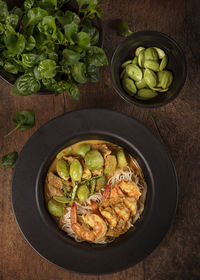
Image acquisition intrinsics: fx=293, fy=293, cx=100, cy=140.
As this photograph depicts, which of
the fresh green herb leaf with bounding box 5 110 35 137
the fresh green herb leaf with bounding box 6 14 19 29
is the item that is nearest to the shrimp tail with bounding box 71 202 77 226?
the fresh green herb leaf with bounding box 5 110 35 137

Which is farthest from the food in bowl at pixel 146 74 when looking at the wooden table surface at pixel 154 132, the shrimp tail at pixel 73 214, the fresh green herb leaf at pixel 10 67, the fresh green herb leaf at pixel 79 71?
the shrimp tail at pixel 73 214

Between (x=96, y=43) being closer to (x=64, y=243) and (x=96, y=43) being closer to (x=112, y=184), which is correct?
(x=112, y=184)

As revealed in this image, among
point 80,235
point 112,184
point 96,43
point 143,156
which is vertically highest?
point 96,43

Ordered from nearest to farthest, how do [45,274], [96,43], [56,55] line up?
1. [56,55]
2. [96,43]
3. [45,274]

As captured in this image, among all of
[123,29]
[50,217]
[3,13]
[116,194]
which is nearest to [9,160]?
[50,217]

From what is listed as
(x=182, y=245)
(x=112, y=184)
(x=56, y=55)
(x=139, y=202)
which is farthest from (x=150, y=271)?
(x=56, y=55)

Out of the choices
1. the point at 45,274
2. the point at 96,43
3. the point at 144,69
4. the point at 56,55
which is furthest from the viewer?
the point at 45,274

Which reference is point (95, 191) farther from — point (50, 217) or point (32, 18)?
point (32, 18)
